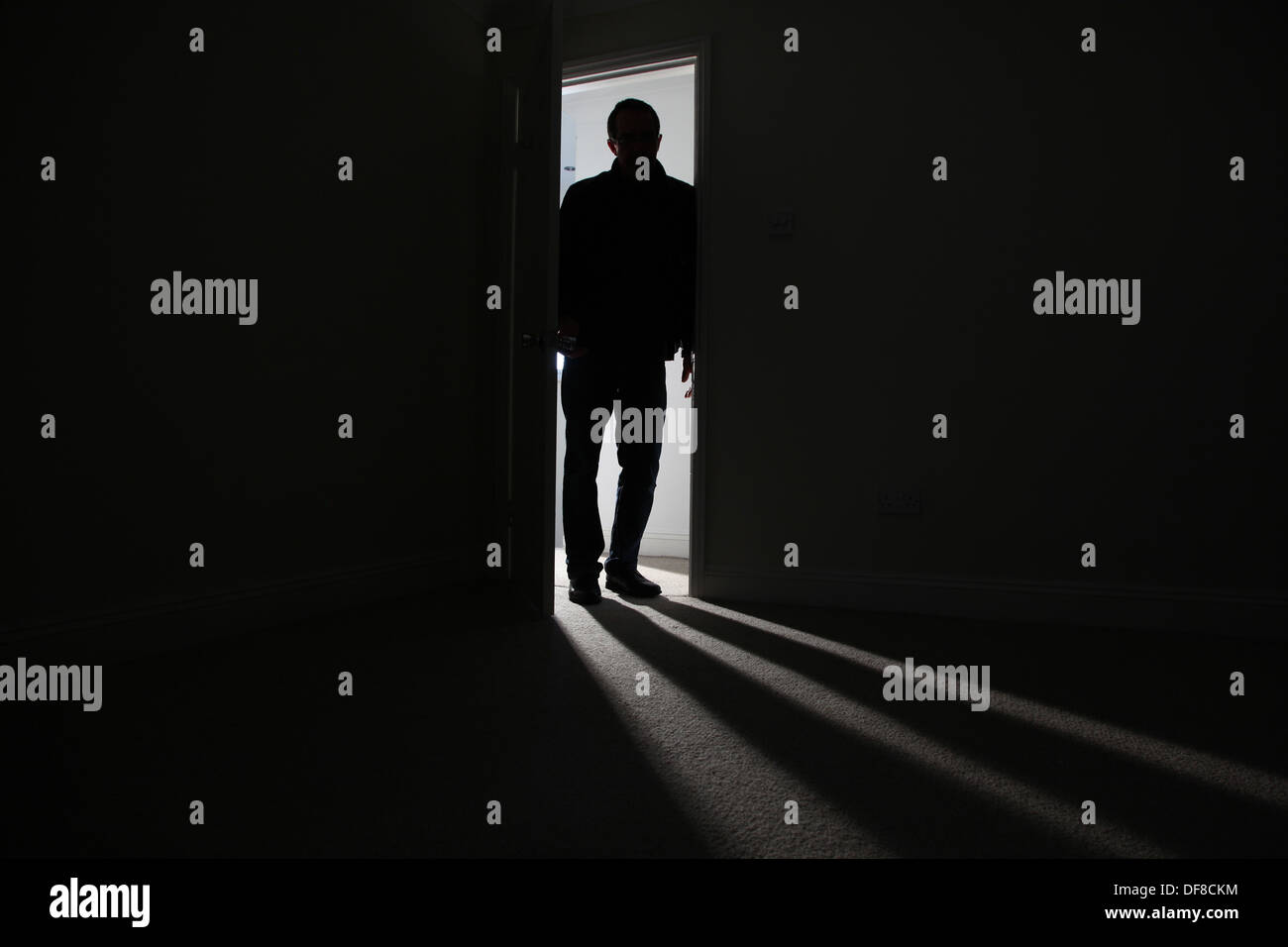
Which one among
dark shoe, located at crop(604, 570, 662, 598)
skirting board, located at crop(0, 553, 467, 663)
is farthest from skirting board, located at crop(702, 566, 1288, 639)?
skirting board, located at crop(0, 553, 467, 663)

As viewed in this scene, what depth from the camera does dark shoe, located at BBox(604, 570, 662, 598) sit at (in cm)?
275

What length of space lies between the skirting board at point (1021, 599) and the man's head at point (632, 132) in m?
1.39

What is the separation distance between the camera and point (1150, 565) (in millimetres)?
2334

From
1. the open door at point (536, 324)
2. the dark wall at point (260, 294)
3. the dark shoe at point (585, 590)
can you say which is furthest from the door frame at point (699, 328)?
the dark wall at point (260, 294)

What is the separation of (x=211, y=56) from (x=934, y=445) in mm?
2250

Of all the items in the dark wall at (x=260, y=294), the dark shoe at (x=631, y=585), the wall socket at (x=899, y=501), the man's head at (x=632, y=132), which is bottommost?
the dark shoe at (x=631, y=585)

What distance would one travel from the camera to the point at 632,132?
106 inches

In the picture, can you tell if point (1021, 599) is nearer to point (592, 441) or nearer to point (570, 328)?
point (592, 441)

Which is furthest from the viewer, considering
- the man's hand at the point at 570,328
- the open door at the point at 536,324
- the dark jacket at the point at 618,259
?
the dark jacket at the point at 618,259

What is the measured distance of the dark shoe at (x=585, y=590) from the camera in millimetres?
2596

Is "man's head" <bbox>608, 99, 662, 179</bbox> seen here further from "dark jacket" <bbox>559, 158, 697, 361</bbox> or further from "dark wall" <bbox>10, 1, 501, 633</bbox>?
"dark wall" <bbox>10, 1, 501, 633</bbox>

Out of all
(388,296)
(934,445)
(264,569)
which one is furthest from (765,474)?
(264,569)

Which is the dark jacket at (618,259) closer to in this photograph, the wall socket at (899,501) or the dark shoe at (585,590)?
the dark shoe at (585,590)

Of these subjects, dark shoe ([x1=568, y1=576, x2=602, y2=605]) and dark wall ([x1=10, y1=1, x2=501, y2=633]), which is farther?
dark shoe ([x1=568, y1=576, x2=602, y2=605])
